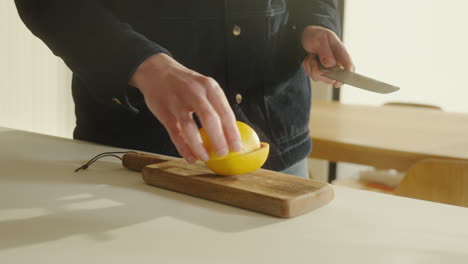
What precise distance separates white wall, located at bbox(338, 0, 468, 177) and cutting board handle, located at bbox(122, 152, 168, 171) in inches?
109

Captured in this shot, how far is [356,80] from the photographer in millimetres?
960

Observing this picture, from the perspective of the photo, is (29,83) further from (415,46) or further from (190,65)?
(415,46)

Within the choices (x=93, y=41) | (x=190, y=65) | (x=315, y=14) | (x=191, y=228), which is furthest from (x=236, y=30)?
(x=191, y=228)

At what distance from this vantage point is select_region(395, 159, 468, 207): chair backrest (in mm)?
1532

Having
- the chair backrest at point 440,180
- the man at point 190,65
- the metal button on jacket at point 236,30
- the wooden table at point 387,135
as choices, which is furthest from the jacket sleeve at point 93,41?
the wooden table at point 387,135

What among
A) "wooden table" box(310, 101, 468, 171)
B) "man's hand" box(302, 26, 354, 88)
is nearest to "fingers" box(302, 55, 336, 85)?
"man's hand" box(302, 26, 354, 88)

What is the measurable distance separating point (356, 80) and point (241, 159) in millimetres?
273

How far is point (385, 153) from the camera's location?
5.90 ft

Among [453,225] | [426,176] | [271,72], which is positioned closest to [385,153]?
[426,176]

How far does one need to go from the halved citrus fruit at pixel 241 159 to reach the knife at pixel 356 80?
Result: 0.20 metres

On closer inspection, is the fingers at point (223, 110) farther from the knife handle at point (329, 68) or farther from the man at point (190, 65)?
the knife handle at point (329, 68)

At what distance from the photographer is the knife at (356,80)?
88 centimetres

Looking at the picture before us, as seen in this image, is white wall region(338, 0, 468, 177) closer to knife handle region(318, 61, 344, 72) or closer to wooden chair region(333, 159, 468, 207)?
wooden chair region(333, 159, 468, 207)

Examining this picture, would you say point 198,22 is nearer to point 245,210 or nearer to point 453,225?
point 245,210
